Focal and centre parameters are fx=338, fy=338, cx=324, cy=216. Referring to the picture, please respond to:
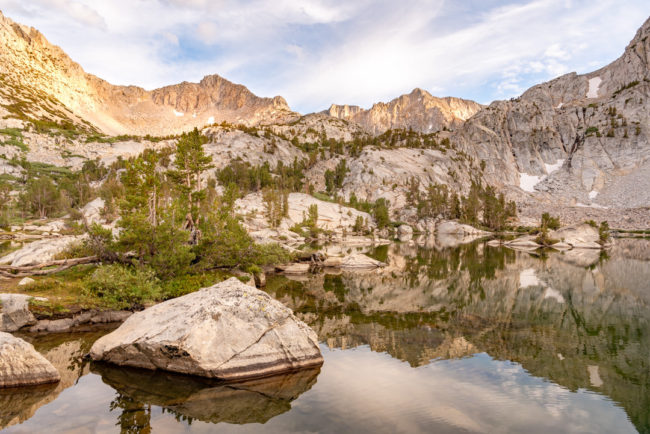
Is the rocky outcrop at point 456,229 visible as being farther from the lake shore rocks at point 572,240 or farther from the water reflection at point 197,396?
the water reflection at point 197,396

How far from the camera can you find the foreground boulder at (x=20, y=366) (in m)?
Result: 11.6

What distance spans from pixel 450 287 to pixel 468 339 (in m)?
15.4

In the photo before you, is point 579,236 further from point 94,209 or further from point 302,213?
point 94,209

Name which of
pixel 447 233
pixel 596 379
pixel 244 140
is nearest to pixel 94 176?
pixel 244 140

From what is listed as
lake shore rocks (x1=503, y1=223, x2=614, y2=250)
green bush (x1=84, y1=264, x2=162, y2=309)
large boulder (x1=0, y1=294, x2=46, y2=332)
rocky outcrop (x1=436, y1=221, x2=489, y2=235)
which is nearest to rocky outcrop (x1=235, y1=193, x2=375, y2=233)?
rocky outcrop (x1=436, y1=221, x2=489, y2=235)

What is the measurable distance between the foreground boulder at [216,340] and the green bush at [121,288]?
486 cm

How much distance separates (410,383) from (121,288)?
1624cm

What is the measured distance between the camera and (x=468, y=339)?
1867 cm

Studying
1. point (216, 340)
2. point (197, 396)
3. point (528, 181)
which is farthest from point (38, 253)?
point (528, 181)

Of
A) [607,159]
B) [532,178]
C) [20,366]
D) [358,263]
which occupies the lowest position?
[358,263]

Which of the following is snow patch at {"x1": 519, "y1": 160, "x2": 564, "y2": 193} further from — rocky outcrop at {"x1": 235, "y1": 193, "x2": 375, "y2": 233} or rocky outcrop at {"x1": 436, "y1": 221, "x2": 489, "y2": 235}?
rocky outcrop at {"x1": 235, "y1": 193, "x2": 375, "y2": 233}

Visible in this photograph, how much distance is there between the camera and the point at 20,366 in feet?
38.9

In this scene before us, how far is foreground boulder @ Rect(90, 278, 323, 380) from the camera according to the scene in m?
12.9

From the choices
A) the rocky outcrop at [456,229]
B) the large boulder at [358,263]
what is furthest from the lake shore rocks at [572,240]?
the large boulder at [358,263]
